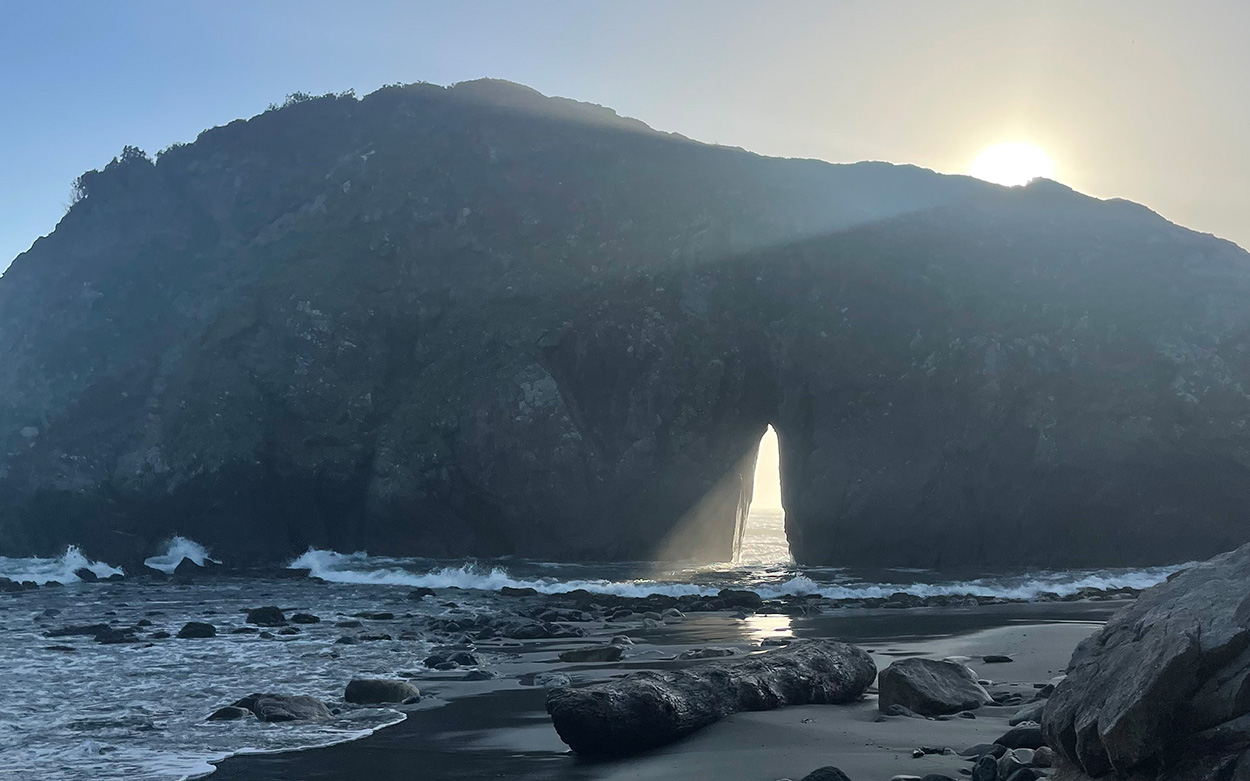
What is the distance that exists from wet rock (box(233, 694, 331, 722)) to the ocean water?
0.20 meters

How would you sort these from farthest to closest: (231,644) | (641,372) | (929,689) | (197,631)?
(641,372), (197,631), (231,644), (929,689)

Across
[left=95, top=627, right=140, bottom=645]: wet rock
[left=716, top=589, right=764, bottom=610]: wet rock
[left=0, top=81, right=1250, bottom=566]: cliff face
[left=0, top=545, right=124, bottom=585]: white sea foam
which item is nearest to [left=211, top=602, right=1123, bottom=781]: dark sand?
[left=95, top=627, right=140, bottom=645]: wet rock

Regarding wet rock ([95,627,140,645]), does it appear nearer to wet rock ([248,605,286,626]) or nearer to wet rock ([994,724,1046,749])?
wet rock ([248,605,286,626])

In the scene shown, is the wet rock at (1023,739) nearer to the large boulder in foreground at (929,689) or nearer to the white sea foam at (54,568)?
the large boulder in foreground at (929,689)

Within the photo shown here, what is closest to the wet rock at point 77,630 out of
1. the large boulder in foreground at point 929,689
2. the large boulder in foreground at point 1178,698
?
the large boulder in foreground at point 929,689

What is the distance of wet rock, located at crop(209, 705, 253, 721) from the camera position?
1023 centimetres

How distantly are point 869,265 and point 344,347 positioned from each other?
25302 millimetres

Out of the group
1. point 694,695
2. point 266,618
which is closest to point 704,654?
point 694,695

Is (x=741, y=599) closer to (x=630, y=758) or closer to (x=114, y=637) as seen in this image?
(x=114, y=637)

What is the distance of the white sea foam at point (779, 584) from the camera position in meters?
29.0

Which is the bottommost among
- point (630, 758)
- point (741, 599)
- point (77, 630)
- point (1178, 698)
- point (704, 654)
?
point (77, 630)

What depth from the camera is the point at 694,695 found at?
8648mm

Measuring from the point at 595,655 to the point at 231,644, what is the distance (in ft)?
22.5

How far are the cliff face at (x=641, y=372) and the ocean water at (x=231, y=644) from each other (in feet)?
12.9
